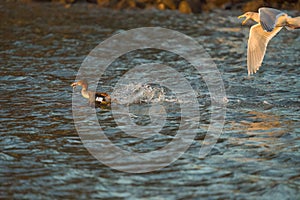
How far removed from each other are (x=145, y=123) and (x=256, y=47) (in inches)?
89.5

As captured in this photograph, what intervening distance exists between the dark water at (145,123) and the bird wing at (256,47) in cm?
64

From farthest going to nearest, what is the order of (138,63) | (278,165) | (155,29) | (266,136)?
(155,29), (138,63), (266,136), (278,165)

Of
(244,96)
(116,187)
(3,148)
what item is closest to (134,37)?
(244,96)

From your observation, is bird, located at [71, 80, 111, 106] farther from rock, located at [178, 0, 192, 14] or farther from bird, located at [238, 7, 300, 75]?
rock, located at [178, 0, 192, 14]

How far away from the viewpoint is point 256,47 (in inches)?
388

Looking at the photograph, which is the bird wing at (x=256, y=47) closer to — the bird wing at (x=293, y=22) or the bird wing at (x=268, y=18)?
the bird wing at (x=293, y=22)

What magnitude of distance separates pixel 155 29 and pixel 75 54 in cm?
407

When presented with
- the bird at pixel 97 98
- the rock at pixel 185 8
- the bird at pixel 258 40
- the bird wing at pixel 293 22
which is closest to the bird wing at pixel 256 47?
the bird at pixel 258 40

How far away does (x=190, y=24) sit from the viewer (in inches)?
725

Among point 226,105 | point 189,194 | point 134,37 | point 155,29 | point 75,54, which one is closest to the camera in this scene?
point 189,194

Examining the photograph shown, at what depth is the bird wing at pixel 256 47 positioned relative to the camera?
9.77m

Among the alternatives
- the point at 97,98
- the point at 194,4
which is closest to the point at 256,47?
the point at 97,98

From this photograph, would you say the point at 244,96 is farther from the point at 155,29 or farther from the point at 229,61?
the point at 155,29

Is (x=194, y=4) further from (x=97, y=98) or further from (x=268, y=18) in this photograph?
(x=268, y=18)
